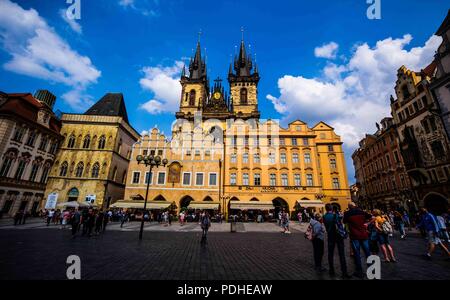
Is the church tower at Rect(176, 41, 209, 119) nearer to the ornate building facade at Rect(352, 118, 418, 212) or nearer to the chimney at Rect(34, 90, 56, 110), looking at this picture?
the chimney at Rect(34, 90, 56, 110)

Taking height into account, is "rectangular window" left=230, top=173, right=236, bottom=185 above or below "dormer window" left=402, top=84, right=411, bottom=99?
below

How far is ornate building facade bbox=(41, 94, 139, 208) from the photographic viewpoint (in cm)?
2900

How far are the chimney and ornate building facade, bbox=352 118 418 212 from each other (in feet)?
183

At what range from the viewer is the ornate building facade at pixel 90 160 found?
29.0 metres

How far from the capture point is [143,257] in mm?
6852

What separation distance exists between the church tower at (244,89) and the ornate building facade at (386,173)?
23666mm

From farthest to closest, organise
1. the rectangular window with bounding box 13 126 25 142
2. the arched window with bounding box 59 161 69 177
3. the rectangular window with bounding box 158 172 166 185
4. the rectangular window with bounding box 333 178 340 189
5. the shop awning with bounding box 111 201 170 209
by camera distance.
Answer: the rectangular window with bounding box 333 178 340 189 < the arched window with bounding box 59 161 69 177 < the rectangular window with bounding box 158 172 166 185 < the shop awning with bounding box 111 201 170 209 < the rectangular window with bounding box 13 126 25 142

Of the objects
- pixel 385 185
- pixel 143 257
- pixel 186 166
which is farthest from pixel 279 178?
pixel 143 257

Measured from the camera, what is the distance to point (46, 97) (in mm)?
34469

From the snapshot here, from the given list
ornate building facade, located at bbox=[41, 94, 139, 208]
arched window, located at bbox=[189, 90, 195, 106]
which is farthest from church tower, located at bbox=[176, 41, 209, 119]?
ornate building facade, located at bbox=[41, 94, 139, 208]

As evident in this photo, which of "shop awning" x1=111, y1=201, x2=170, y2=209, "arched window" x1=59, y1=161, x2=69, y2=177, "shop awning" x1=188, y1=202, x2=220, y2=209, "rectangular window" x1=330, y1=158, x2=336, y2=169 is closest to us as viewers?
"shop awning" x1=111, y1=201, x2=170, y2=209

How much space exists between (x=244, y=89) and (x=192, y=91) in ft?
43.8
